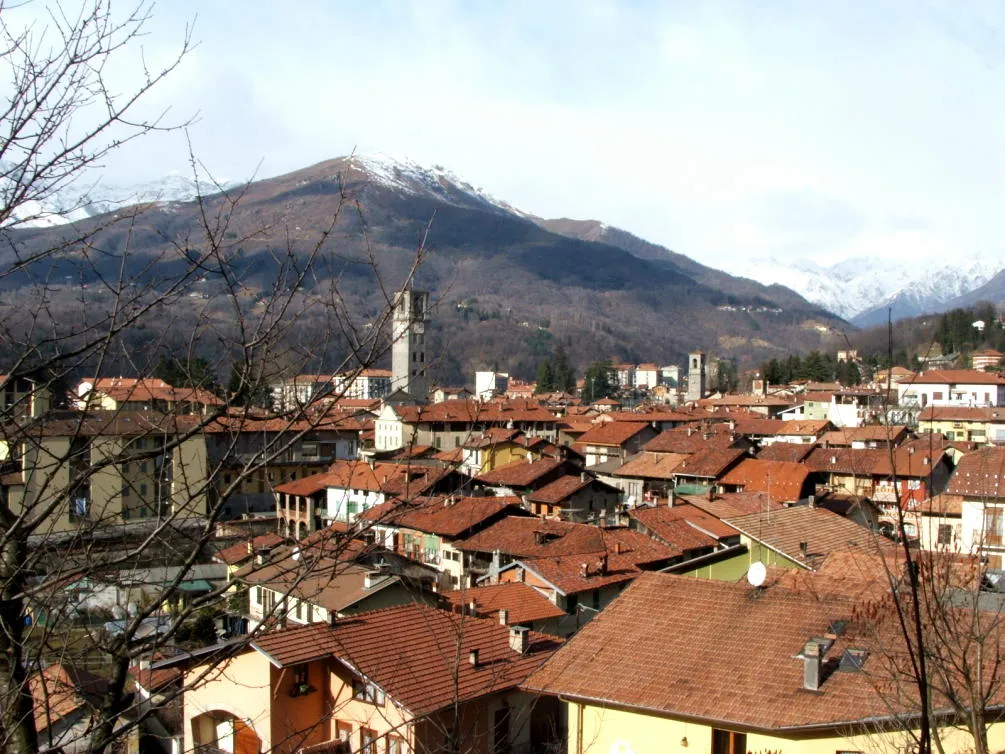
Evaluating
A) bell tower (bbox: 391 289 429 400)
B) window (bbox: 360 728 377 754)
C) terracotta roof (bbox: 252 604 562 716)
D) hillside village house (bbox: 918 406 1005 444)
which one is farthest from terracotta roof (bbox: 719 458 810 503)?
bell tower (bbox: 391 289 429 400)

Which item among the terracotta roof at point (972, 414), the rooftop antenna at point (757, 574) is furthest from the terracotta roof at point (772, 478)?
the rooftop antenna at point (757, 574)

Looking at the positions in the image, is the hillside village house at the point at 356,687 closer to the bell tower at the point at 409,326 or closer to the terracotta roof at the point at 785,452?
the bell tower at the point at 409,326

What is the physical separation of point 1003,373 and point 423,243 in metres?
65.8

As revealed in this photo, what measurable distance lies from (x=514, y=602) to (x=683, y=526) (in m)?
6.57

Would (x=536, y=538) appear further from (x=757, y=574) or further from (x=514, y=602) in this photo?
(x=757, y=574)

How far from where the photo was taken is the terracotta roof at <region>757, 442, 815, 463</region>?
33.7 metres

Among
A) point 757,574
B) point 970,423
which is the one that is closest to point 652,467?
point 970,423

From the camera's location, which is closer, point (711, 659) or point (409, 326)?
point (409, 326)

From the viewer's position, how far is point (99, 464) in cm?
294

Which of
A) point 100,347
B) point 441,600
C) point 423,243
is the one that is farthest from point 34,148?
point 441,600

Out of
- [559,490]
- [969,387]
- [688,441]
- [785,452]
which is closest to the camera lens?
[559,490]

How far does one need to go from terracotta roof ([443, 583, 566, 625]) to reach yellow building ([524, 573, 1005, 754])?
5.23 m

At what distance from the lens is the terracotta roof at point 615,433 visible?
133ft

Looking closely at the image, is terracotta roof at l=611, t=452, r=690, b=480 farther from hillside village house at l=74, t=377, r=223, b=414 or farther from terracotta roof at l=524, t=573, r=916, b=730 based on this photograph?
hillside village house at l=74, t=377, r=223, b=414
